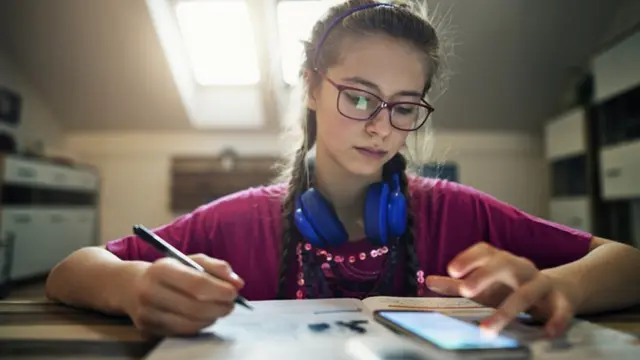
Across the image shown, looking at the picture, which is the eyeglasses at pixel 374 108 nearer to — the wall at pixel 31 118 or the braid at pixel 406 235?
the braid at pixel 406 235

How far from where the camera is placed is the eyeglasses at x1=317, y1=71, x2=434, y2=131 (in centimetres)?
46

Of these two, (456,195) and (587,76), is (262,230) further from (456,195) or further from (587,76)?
(587,76)

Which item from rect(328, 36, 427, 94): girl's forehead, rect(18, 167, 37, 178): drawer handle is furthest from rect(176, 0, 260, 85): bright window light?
rect(328, 36, 427, 94): girl's forehead

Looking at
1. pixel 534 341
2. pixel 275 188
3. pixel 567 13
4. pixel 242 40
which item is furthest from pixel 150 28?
pixel 534 341

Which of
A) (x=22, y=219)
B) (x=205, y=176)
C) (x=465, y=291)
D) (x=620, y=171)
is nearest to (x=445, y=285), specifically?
(x=465, y=291)

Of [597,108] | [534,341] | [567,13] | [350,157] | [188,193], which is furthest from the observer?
[188,193]

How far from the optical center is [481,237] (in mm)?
541

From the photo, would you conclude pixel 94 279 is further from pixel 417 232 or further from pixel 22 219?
pixel 22 219

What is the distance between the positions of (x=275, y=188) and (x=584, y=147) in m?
1.68

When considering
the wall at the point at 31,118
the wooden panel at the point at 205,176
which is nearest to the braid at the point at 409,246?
the wall at the point at 31,118

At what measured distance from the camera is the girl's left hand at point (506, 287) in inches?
11.0

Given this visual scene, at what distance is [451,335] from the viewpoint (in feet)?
0.80

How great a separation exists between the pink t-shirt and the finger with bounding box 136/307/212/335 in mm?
190

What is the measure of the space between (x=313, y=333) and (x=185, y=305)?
0.07 m
